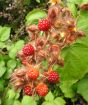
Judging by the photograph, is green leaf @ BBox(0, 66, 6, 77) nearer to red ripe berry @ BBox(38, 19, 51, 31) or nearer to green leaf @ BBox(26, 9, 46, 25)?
green leaf @ BBox(26, 9, 46, 25)

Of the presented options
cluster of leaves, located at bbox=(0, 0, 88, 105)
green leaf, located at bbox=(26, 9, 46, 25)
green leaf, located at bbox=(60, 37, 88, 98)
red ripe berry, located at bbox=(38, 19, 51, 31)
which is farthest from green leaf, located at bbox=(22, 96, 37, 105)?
green leaf, located at bbox=(26, 9, 46, 25)

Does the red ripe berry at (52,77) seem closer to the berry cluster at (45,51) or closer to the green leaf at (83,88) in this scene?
the berry cluster at (45,51)

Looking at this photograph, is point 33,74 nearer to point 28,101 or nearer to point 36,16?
point 28,101

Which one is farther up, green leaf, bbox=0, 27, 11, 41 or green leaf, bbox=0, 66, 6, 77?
green leaf, bbox=0, 27, 11, 41

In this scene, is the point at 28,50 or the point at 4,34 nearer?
the point at 28,50

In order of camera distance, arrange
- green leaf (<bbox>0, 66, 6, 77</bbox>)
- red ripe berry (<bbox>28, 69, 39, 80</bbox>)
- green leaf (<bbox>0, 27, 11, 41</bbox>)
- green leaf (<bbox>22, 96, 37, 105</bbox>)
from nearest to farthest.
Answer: red ripe berry (<bbox>28, 69, 39, 80</bbox>), green leaf (<bbox>22, 96, 37, 105</bbox>), green leaf (<bbox>0, 66, 6, 77</bbox>), green leaf (<bbox>0, 27, 11, 41</bbox>)

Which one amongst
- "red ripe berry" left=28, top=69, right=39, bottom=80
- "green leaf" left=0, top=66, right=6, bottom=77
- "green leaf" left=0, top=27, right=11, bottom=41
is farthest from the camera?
"green leaf" left=0, top=27, right=11, bottom=41

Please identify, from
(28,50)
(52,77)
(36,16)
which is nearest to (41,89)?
(52,77)

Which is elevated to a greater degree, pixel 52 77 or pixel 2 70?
pixel 52 77

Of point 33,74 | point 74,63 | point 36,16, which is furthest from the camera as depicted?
point 36,16
